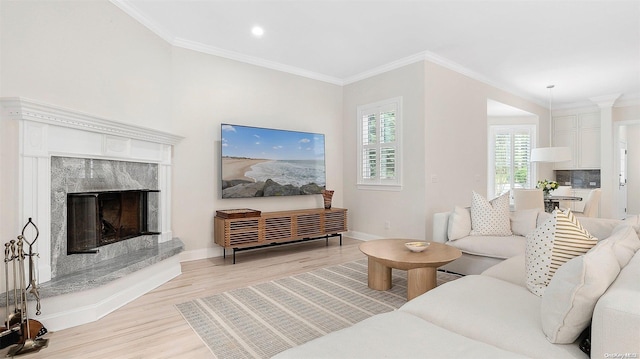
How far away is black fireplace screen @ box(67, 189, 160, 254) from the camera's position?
271 centimetres

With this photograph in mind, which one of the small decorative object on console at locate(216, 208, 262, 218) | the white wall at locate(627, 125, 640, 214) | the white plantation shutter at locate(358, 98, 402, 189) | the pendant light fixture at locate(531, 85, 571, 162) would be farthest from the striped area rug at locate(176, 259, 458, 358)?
the white wall at locate(627, 125, 640, 214)

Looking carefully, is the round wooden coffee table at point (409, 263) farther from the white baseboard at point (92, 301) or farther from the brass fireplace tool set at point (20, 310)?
the brass fireplace tool set at point (20, 310)

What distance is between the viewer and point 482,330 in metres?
1.38

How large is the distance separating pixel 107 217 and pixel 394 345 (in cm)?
303

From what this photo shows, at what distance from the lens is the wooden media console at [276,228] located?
3975 mm

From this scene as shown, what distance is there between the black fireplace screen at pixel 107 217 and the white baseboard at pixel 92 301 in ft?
1.30

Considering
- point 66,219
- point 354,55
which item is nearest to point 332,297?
point 66,219

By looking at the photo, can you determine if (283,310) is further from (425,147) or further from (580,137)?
(580,137)

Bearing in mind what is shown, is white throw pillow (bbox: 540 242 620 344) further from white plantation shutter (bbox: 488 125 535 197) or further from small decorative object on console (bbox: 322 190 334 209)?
white plantation shutter (bbox: 488 125 535 197)

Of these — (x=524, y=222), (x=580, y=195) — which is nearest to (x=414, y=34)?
(x=524, y=222)

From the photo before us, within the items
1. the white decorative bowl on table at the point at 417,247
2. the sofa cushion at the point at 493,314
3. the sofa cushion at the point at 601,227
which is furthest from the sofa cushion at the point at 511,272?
the sofa cushion at the point at 601,227

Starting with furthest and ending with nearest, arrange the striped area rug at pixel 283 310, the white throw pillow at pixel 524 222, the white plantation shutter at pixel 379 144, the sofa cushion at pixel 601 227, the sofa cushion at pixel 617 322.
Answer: the white plantation shutter at pixel 379 144 → the white throw pillow at pixel 524 222 → the sofa cushion at pixel 601 227 → the striped area rug at pixel 283 310 → the sofa cushion at pixel 617 322

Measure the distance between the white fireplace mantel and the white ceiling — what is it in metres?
1.31

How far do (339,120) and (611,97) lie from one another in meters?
5.56
